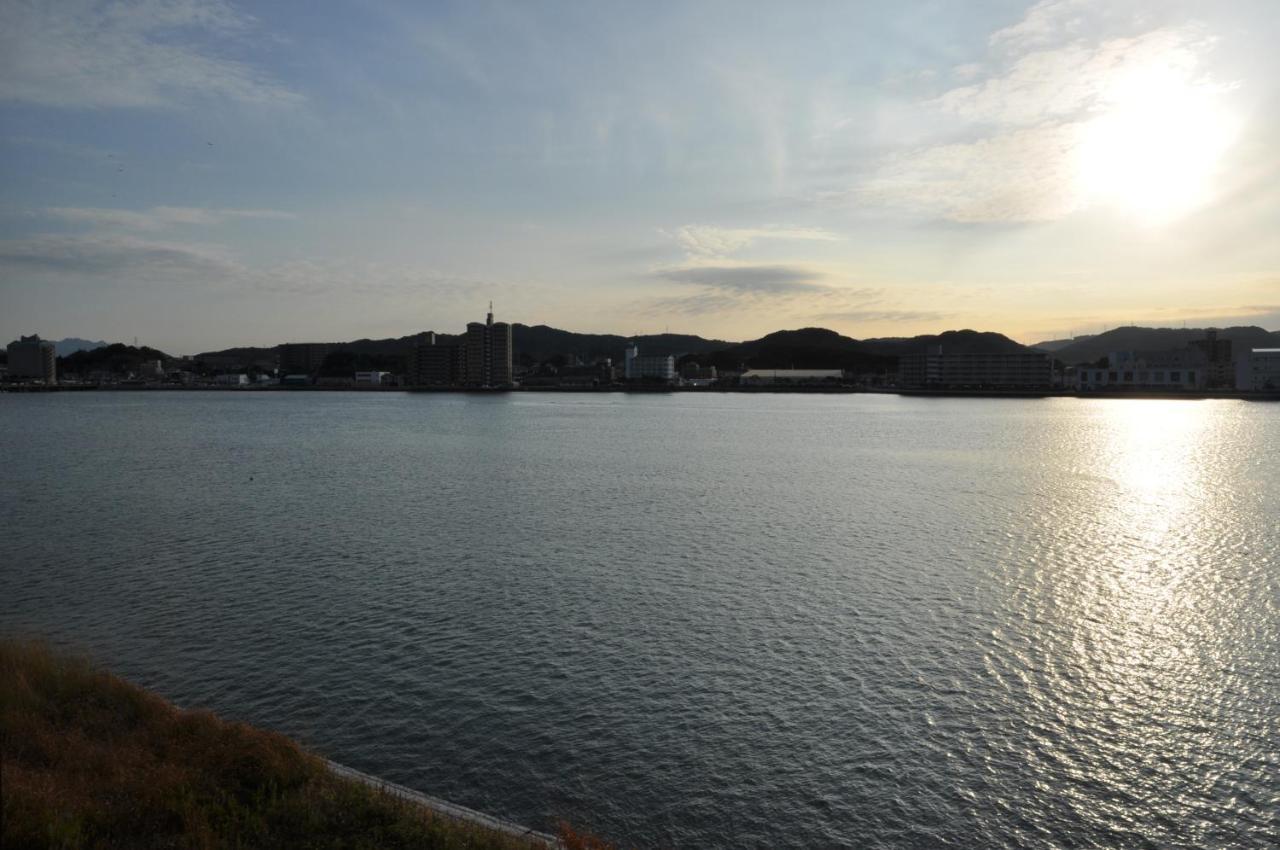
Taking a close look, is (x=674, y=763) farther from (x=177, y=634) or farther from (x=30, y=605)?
(x=30, y=605)

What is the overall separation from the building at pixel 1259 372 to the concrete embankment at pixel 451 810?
742 feet

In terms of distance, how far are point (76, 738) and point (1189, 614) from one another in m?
26.8

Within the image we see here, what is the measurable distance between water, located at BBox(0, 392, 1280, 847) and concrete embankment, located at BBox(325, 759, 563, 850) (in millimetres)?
719

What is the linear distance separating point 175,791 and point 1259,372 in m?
231

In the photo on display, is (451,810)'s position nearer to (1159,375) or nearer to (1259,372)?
(1259,372)

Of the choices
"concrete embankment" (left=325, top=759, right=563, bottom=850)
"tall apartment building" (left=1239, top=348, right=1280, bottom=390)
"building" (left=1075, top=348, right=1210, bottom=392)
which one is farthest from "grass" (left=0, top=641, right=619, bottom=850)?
A: "tall apartment building" (left=1239, top=348, right=1280, bottom=390)

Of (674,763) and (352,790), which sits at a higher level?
(352,790)

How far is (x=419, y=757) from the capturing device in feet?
43.5

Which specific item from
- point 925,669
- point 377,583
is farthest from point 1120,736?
point 377,583

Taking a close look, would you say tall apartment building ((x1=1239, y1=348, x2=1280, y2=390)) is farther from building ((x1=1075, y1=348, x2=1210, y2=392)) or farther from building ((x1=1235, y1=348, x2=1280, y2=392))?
building ((x1=1075, y1=348, x2=1210, y2=392))

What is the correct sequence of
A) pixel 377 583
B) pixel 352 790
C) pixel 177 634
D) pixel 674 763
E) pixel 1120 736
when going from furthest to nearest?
pixel 377 583, pixel 177 634, pixel 1120 736, pixel 674 763, pixel 352 790

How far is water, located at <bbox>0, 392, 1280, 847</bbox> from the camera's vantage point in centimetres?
1242

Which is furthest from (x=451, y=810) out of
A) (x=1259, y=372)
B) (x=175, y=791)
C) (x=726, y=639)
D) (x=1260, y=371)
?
(x=1260, y=371)

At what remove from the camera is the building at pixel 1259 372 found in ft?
584
